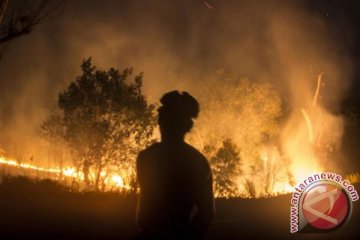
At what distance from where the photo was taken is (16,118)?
26.8 m

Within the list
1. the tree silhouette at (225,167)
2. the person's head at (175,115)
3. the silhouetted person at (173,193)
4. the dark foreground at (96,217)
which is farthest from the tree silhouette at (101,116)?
the silhouetted person at (173,193)

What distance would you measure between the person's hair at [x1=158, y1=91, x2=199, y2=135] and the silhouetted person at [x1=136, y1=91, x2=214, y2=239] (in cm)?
11

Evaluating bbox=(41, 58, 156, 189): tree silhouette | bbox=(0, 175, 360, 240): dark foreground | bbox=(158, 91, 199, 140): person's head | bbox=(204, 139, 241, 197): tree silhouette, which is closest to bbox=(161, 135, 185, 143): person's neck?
bbox=(158, 91, 199, 140): person's head

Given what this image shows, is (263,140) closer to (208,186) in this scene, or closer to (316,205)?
(316,205)

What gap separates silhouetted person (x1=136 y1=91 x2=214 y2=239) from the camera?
8.69 ft

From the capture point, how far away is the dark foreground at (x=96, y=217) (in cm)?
789

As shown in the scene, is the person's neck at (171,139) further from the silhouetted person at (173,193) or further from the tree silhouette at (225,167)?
the tree silhouette at (225,167)

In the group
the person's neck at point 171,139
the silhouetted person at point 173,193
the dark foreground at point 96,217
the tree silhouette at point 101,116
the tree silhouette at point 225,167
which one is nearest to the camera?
the silhouetted person at point 173,193

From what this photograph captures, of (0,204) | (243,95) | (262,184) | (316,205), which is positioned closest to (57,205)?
(0,204)

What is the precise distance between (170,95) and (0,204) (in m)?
7.38

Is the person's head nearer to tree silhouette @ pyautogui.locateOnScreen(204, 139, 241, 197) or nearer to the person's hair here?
the person's hair

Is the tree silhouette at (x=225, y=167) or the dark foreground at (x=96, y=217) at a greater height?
the tree silhouette at (x=225, y=167)

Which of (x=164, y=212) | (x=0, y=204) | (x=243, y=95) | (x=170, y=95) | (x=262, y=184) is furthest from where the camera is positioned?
(x=243, y=95)

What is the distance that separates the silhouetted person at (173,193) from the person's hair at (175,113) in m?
0.11
